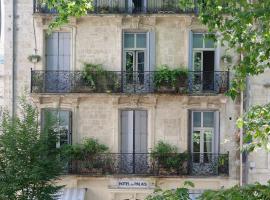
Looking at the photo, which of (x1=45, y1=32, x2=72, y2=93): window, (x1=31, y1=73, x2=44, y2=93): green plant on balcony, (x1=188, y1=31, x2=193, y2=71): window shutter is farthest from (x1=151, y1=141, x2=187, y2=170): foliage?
(x1=31, y1=73, x2=44, y2=93): green plant on balcony

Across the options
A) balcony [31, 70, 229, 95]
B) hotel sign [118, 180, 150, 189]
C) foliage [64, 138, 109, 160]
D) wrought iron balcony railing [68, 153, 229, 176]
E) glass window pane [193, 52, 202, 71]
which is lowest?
hotel sign [118, 180, 150, 189]

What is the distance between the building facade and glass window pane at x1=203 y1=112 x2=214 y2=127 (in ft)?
0.11

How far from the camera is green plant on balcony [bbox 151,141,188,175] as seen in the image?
813 inches

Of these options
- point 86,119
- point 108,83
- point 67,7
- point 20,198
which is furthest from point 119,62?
point 67,7

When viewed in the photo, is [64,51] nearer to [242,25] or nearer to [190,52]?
[190,52]

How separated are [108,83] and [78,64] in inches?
49.5

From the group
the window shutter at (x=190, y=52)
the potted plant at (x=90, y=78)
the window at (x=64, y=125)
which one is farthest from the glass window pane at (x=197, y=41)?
the window at (x=64, y=125)

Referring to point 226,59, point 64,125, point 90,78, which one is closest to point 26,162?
point 64,125

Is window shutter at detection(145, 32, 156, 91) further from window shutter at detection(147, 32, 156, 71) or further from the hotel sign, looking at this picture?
the hotel sign

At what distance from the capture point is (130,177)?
67.8 ft

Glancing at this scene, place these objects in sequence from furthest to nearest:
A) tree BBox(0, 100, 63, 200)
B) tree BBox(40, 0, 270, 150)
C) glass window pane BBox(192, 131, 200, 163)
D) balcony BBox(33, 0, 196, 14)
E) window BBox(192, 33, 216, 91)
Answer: glass window pane BBox(192, 131, 200, 163), window BBox(192, 33, 216, 91), balcony BBox(33, 0, 196, 14), tree BBox(0, 100, 63, 200), tree BBox(40, 0, 270, 150)

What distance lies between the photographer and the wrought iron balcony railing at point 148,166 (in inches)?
813

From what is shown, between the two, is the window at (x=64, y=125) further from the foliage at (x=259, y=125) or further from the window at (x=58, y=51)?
the foliage at (x=259, y=125)

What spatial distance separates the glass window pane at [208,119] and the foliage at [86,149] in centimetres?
338
